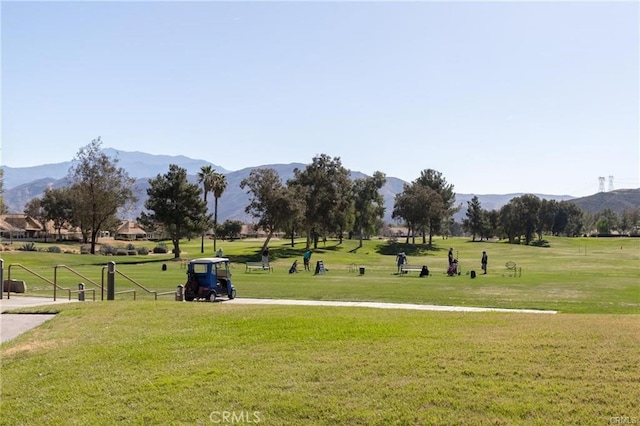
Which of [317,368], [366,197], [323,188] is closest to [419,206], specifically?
[366,197]

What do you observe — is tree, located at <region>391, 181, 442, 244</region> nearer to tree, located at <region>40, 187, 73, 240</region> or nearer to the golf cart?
tree, located at <region>40, 187, 73, 240</region>

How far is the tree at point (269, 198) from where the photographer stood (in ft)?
257

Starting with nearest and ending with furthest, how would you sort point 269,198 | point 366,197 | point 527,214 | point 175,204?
point 175,204
point 269,198
point 366,197
point 527,214

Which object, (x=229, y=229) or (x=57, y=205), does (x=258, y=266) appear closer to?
(x=57, y=205)

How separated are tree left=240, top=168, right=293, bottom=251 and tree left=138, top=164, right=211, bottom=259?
288 inches

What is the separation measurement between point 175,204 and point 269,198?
41.7ft

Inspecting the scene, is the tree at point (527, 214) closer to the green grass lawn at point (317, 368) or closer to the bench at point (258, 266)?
the bench at point (258, 266)

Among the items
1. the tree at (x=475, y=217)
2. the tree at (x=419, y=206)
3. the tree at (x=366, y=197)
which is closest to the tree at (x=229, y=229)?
the tree at (x=366, y=197)

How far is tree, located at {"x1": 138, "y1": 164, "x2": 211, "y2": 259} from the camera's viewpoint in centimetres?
7450

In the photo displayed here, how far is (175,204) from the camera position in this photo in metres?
75.2

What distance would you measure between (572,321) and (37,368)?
12930 mm

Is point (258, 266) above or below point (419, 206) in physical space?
below

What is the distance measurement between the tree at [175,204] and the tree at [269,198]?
7319mm

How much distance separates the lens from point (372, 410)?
27.1ft
